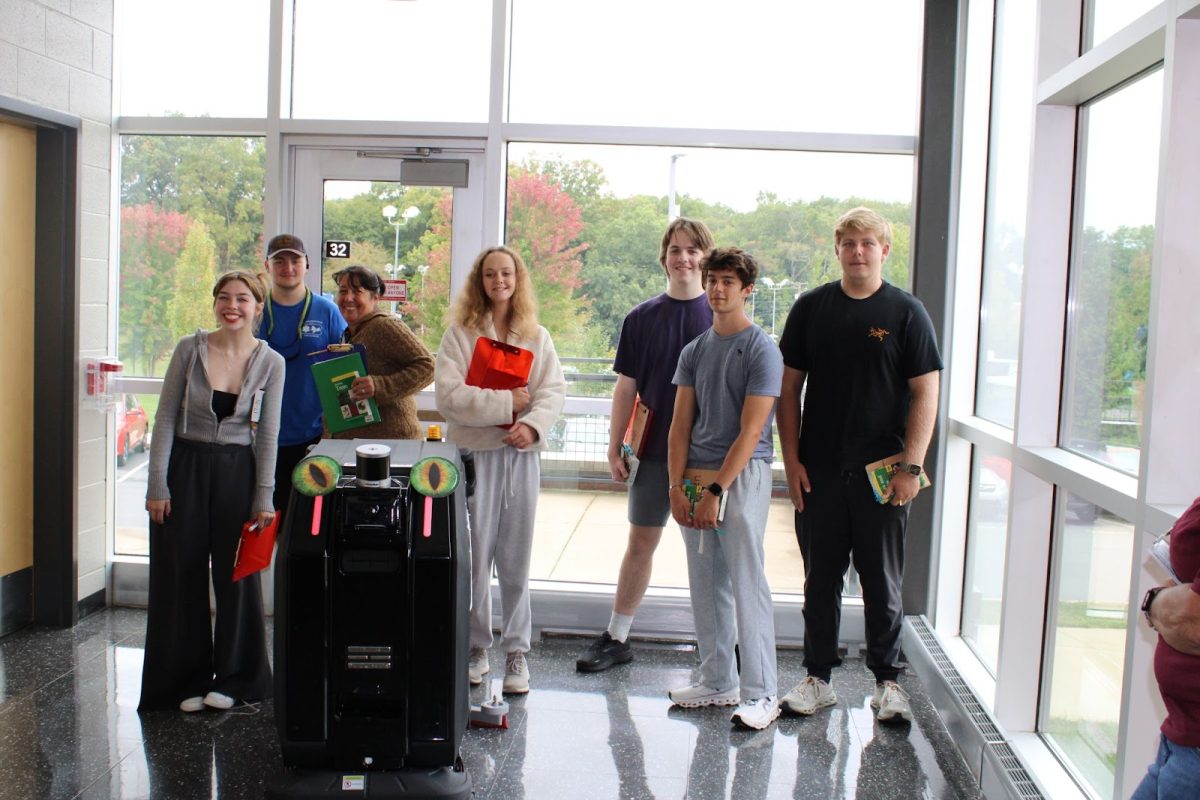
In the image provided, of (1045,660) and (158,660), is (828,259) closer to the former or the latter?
(1045,660)

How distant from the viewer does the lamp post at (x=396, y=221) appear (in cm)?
446

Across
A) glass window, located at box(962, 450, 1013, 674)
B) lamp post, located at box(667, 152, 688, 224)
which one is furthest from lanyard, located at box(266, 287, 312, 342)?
glass window, located at box(962, 450, 1013, 674)

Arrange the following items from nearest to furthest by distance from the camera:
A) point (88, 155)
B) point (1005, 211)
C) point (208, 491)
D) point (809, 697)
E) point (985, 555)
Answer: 1. point (208, 491)
2. point (809, 697)
3. point (1005, 211)
4. point (985, 555)
5. point (88, 155)

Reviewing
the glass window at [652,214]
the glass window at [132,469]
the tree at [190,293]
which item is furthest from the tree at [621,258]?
the glass window at [132,469]

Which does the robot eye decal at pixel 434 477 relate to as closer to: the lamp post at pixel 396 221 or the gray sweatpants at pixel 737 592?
the gray sweatpants at pixel 737 592

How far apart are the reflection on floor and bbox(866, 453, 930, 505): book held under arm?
2.64ft

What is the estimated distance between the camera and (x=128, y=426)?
4.66 m

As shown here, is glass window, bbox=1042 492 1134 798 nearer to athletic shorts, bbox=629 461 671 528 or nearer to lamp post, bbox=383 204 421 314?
athletic shorts, bbox=629 461 671 528

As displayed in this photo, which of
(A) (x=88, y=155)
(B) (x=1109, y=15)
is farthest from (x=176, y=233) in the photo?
(B) (x=1109, y=15)

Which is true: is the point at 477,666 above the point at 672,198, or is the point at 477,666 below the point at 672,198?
below

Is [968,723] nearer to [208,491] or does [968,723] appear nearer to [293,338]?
[208,491]

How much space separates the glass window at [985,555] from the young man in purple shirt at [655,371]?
1.14 metres

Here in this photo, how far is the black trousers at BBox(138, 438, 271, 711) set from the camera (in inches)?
134

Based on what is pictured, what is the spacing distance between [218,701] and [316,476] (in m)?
1.20
